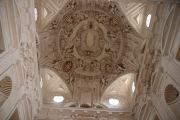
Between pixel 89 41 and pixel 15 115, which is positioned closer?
pixel 15 115

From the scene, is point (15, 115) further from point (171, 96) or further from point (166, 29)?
point (166, 29)

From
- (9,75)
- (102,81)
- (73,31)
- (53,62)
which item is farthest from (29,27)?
(102,81)

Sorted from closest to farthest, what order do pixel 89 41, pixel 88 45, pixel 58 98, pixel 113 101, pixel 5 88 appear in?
1. pixel 5 88
2. pixel 58 98
3. pixel 113 101
4. pixel 89 41
5. pixel 88 45

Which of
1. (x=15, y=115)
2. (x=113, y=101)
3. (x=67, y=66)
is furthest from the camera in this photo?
(x=67, y=66)

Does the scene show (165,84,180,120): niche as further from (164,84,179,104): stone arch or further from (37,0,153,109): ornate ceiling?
(37,0,153,109): ornate ceiling

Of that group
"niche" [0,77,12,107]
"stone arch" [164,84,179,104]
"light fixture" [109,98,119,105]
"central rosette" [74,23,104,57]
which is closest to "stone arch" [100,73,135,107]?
"light fixture" [109,98,119,105]

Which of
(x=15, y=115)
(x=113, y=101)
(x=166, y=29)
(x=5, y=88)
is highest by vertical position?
(x=113, y=101)

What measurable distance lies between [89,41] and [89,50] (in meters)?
1.01

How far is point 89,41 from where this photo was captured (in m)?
19.7

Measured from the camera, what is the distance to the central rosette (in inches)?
757

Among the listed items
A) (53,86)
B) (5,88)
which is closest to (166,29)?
(5,88)

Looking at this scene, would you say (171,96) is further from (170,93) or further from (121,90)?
(121,90)

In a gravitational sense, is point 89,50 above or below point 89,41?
below

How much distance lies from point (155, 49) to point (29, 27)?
8275mm
